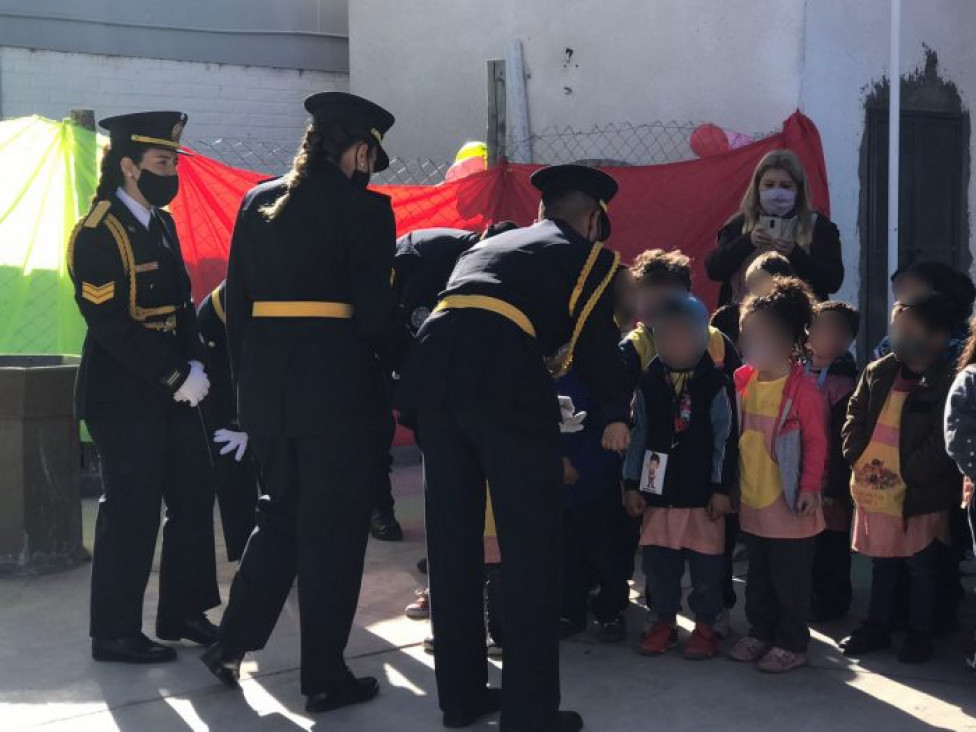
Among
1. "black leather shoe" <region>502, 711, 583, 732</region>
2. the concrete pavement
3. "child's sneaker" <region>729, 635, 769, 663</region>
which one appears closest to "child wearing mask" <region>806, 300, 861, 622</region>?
Answer: the concrete pavement

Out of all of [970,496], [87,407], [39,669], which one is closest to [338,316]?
[87,407]

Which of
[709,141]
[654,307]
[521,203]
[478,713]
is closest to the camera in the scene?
[478,713]

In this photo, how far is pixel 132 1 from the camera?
37.9ft

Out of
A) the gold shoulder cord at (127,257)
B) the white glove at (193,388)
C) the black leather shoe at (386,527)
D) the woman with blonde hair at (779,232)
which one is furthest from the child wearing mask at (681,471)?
the black leather shoe at (386,527)

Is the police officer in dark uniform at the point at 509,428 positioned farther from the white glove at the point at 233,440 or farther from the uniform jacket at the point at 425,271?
the white glove at the point at 233,440

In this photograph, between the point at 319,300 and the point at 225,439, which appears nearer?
the point at 319,300

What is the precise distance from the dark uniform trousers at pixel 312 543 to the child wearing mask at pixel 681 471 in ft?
3.24

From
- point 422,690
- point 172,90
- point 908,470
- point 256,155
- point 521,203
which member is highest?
point 172,90

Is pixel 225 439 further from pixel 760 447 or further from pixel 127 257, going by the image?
pixel 760 447

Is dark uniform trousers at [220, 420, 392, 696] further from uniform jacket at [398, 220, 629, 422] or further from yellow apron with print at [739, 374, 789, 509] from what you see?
yellow apron with print at [739, 374, 789, 509]

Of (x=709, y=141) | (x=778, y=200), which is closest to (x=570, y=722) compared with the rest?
(x=778, y=200)

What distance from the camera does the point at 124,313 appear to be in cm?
459

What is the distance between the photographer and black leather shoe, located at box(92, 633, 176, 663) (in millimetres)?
4617

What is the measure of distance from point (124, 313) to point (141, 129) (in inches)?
27.1
